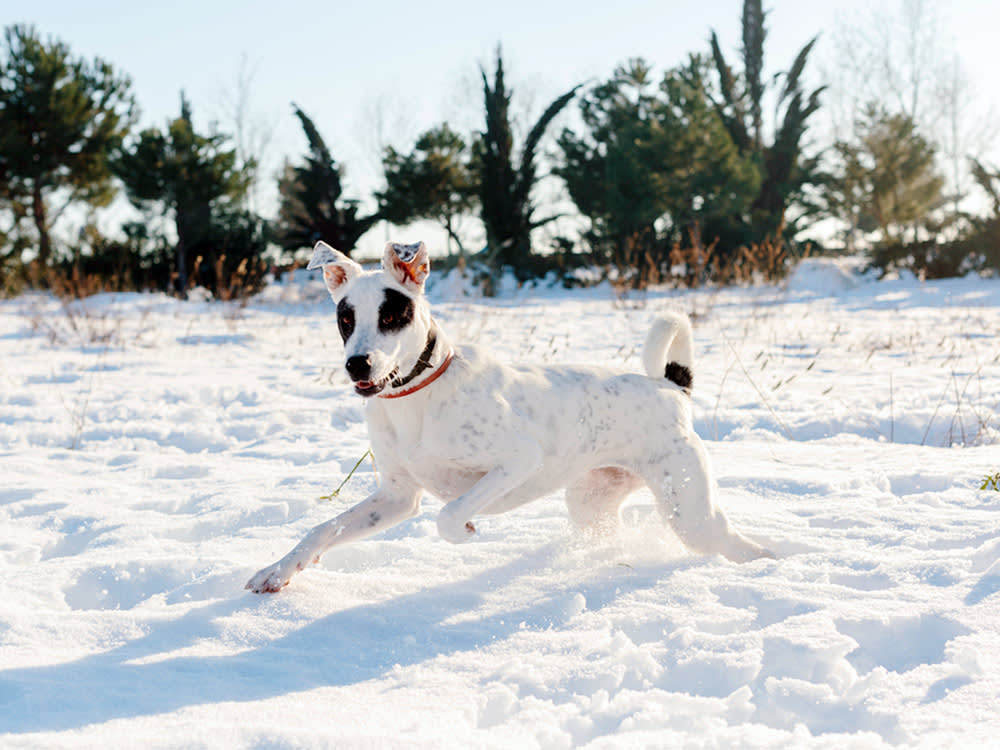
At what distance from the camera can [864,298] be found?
15.6 meters

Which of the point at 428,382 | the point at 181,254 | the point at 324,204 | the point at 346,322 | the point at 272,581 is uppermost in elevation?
the point at 324,204

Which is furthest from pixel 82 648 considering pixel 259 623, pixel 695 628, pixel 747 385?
pixel 747 385

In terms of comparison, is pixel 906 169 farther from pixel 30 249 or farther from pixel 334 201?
pixel 30 249

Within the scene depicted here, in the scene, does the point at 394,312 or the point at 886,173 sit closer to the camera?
the point at 394,312

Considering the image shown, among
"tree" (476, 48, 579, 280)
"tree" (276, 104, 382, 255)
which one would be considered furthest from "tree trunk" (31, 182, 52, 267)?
"tree" (476, 48, 579, 280)

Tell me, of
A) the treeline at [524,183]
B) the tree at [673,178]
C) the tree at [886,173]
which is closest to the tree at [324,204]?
the treeline at [524,183]

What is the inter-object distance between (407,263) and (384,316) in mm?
232

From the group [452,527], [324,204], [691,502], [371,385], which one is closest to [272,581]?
[452,527]

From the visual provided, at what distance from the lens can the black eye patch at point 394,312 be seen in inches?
97.9

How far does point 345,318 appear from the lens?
2578mm

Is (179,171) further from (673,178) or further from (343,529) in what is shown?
(343,529)

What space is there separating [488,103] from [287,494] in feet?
61.3

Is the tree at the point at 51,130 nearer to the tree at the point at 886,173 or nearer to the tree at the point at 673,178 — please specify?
the tree at the point at 673,178

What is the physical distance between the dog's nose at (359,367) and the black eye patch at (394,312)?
17 centimetres
